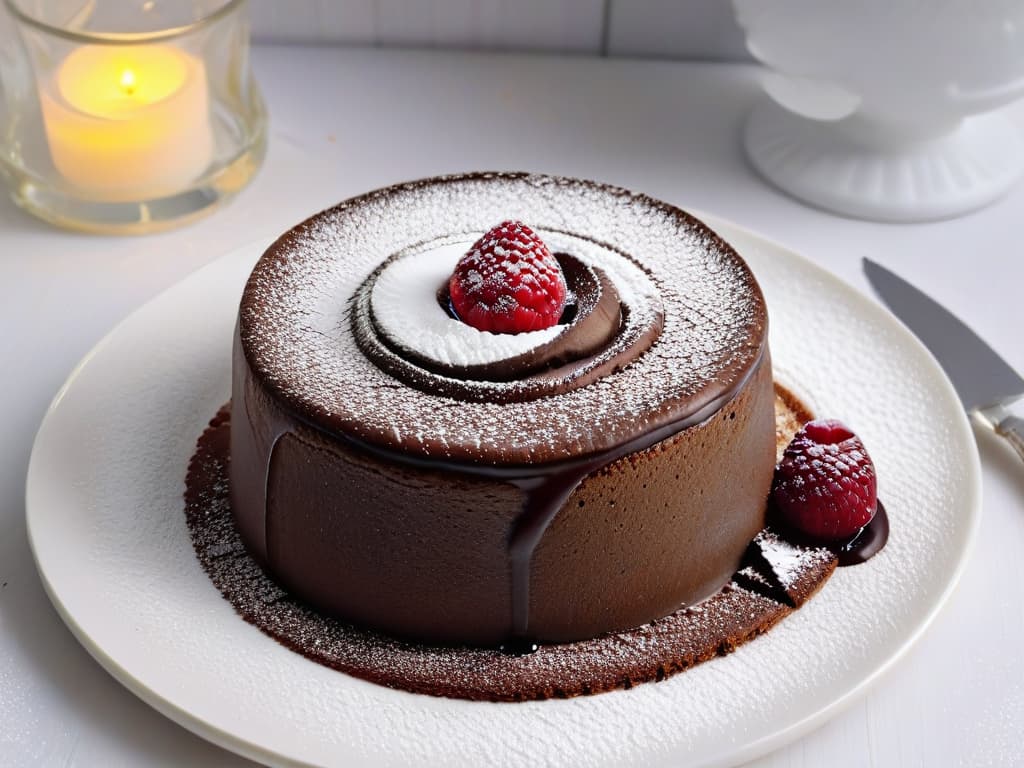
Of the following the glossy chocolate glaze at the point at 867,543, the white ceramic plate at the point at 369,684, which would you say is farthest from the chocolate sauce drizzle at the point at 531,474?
the glossy chocolate glaze at the point at 867,543

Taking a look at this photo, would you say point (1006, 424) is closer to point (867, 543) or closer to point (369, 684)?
point (867, 543)

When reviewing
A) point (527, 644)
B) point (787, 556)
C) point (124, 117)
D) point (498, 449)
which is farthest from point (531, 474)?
point (124, 117)

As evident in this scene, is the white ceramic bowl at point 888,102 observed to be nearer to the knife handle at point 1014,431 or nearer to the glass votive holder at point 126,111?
the knife handle at point 1014,431

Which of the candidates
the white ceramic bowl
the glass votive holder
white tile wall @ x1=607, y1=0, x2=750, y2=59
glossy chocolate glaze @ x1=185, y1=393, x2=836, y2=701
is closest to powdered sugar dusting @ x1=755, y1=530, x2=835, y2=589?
glossy chocolate glaze @ x1=185, y1=393, x2=836, y2=701

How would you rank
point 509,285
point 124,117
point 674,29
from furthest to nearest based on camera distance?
point 674,29 → point 124,117 → point 509,285

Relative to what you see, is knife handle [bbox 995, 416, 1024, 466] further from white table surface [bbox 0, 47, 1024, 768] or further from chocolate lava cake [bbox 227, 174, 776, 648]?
chocolate lava cake [bbox 227, 174, 776, 648]

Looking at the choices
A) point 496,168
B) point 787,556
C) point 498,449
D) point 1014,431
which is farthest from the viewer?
point 496,168
